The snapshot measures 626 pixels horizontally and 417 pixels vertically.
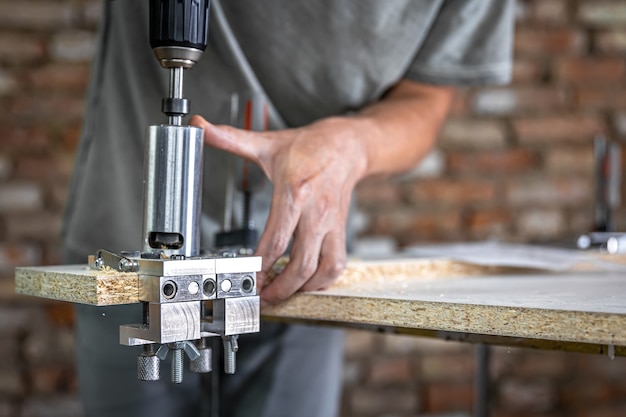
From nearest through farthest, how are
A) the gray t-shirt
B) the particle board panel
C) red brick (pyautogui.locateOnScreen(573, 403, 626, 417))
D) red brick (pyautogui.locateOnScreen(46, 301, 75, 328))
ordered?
the particle board panel, the gray t-shirt, red brick (pyautogui.locateOnScreen(46, 301, 75, 328)), red brick (pyautogui.locateOnScreen(573, 403, 626, 417))

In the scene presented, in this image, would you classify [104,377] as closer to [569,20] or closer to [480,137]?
[480,137]

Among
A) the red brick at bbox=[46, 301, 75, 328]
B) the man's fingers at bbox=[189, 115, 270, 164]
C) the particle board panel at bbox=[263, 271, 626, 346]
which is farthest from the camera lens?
the red brick at bbox=[46, 301, 75, 328]

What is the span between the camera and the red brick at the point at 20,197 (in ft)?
4.88

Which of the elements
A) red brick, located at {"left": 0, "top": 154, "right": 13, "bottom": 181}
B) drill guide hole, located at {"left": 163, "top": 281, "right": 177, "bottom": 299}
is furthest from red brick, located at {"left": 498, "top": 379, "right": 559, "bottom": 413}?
drill guide hole, located at {"left": 163, "top": 281, "right": 177, "bottom": 299}

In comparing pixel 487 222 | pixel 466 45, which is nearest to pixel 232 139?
pixel 466 45

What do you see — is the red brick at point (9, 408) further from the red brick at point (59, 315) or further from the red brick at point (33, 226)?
the red brick at point (33, 226)

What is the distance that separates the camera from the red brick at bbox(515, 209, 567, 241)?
1739 millimetres

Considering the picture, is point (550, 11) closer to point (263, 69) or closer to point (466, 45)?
point (466, 45)

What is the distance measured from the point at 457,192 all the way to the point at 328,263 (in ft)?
3.77

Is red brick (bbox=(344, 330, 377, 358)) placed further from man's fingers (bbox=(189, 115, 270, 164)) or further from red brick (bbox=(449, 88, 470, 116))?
man's fingers (bbox=(189, 115, 270, 164))

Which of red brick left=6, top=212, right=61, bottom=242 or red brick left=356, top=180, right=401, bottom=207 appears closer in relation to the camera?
red brick left=6, top=212, right=61, bottom=242

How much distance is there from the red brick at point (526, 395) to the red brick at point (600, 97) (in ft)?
1.99

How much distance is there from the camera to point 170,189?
1.57 feet

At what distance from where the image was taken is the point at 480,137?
171cm
